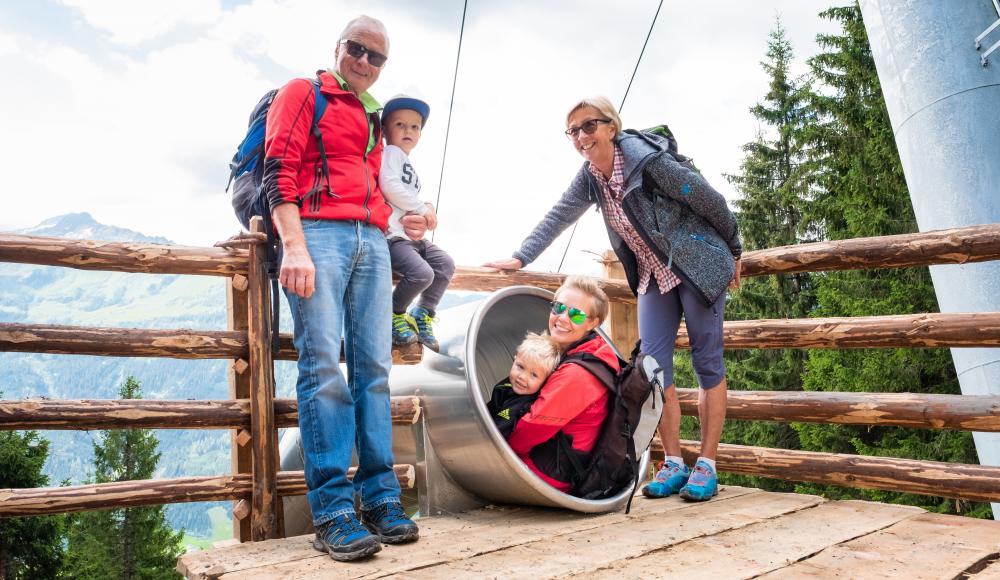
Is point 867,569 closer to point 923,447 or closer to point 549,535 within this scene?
point 549,535

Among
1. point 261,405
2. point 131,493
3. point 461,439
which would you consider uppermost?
point 261,405

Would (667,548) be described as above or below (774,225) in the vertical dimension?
below

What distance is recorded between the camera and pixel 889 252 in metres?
A: 3.96

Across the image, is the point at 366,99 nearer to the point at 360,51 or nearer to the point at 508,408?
the point at 360,51

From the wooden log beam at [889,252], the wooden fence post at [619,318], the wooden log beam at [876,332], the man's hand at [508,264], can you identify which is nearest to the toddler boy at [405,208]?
the man's hand at [508,264]

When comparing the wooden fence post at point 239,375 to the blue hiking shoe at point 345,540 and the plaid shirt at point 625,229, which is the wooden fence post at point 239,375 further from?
the plaid shirt at point 625,229

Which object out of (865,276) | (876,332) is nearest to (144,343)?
(876,332)

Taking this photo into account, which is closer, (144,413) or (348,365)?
(348,365)

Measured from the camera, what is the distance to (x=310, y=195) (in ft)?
8.77

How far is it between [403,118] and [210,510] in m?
178

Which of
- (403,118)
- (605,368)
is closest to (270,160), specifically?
(403,118)

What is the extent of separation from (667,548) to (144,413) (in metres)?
2.27

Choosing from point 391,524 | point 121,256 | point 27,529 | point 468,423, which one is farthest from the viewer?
point 27,529

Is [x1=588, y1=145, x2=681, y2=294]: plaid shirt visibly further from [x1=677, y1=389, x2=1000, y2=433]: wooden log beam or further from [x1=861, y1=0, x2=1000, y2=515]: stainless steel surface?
[x1=861, y1=0, x2=1000, y2=515]: stainless steel surface
